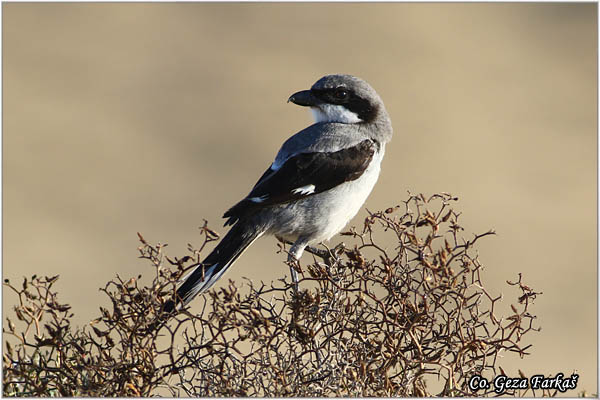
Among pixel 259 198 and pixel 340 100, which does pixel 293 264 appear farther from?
pixel 340 100

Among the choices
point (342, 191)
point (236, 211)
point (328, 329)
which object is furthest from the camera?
point (342, 191)

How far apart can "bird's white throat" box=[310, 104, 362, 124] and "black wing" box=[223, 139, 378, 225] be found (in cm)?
28

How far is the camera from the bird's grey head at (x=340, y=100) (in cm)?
406

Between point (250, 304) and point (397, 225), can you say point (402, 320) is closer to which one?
point (397, 225)

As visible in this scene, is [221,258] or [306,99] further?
[306,99]

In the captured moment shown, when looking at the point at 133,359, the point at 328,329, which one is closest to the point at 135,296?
the point at 133,359

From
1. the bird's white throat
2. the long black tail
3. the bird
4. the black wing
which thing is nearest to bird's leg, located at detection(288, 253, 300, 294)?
the bird

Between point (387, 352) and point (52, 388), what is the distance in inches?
42.4

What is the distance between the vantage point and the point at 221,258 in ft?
11.2

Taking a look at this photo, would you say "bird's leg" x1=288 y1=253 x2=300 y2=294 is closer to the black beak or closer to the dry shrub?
the dry shrub

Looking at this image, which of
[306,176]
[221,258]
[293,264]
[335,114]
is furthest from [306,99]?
[293,264]

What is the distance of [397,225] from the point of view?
2.49 metres

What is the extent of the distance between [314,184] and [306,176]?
6 centimetres

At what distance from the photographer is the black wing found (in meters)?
3.60
